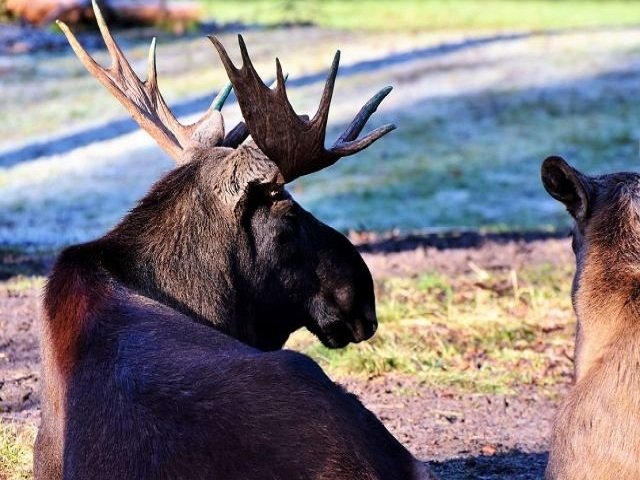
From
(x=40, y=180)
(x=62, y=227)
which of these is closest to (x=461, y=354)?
(x=62, y=227)

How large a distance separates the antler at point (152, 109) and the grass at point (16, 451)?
1515 mm

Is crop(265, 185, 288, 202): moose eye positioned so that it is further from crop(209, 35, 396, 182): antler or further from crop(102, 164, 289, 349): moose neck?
crop(102, 164, 289, 349): moose neck

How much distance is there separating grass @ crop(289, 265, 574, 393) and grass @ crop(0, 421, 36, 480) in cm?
205

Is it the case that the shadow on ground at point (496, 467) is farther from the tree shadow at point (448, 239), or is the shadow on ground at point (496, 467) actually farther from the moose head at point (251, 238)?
the tree shadow at point (448, 239)

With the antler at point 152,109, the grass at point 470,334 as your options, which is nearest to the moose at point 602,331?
the antler at point 152,109

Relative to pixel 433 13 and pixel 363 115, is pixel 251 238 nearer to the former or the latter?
pixel 363 115

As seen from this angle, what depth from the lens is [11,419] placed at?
6.57 meters

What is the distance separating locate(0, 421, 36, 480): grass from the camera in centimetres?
582

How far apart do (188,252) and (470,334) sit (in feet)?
10.9

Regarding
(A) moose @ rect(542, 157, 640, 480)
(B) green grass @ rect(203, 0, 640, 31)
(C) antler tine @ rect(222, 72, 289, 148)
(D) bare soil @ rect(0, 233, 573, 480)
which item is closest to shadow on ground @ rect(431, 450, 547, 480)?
(D) bare soil @ rect(0, 233, 573, 480)

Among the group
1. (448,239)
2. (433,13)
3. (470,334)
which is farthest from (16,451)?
(433,13)

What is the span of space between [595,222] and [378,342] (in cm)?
289

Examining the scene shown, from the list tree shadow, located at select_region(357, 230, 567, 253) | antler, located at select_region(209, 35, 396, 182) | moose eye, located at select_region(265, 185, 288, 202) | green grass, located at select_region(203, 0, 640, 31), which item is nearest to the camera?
antler, located at select_region(209, 35, 396, 182)

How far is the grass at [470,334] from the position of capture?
302 inches
